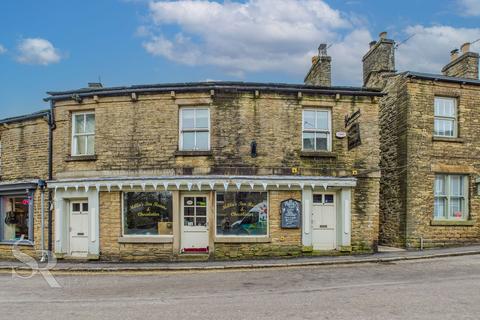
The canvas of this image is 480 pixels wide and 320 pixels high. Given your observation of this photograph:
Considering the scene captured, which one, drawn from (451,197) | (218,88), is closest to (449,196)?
(451,197)

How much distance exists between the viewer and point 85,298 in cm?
845

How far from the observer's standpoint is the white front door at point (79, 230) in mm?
14281

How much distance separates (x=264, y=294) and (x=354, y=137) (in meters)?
7.30

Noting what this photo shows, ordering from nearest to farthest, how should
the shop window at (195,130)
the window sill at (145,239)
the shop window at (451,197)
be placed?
the window sill at (145,239)
the shop window at (195,130)
the shop window at (451,197)

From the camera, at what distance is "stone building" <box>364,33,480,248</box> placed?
14.7m

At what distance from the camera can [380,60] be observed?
17.0m

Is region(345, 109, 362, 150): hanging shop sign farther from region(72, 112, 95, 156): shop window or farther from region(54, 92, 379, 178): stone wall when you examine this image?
region(72, 112, 95, 156): shop window

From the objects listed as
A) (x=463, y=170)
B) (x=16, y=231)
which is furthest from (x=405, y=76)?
(x=16, y=231)

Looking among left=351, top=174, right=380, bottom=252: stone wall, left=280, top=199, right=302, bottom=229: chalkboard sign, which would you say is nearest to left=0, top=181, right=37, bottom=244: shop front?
left=280, top=199, right=302, bottom=229: chalkboard sign

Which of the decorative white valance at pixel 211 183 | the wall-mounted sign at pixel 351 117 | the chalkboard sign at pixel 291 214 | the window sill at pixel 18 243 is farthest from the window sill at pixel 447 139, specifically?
the window sill at pixel 18 243

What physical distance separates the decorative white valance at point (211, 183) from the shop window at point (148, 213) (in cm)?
44

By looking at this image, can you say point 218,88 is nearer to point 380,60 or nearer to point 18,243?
point 380,60

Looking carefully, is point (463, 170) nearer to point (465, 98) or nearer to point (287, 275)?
point (465, 98)

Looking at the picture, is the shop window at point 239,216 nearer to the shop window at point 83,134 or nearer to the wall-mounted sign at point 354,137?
the wall-mounted sign at point 354,137
